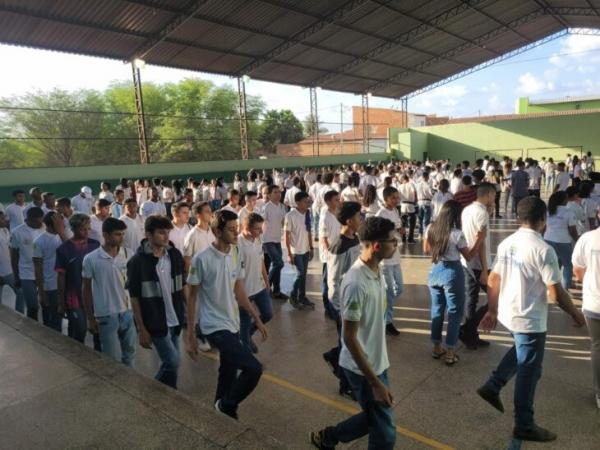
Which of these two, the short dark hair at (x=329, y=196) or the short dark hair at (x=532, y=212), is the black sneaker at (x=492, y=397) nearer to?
the short dark hair at (x=532, y=212)

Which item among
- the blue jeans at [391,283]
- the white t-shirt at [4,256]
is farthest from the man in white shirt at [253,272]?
the white t-shirt at [4,256]

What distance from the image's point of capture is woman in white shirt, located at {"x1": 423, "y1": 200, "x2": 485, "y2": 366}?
411cm

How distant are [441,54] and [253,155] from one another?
1847 cm

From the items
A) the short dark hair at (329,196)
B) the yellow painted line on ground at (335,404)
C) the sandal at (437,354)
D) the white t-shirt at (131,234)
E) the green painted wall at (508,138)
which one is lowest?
the yellow painted line on ground at (335,404)

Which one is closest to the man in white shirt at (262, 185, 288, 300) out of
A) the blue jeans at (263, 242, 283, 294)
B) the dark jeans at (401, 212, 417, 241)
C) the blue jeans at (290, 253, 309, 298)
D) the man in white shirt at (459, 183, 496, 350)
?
the blue jeans at (263, 242, 283, 294)

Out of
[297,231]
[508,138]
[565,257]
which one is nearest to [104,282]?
[297,231]

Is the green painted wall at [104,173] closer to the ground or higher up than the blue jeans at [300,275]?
higher up

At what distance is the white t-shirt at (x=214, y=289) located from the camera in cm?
317

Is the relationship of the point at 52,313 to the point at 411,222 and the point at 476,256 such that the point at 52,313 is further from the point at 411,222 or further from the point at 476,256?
the point at 411,222

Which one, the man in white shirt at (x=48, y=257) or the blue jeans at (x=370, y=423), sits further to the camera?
the man in white shirt at (x=48, y=257)

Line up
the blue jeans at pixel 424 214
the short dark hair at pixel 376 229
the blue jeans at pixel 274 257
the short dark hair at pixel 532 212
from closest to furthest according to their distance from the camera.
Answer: the short dark hair at pixel 376 229, the short dark hair at pixel 532 212, the blue jeans at pixel 274 257, the blue jeans at pixel 424 214

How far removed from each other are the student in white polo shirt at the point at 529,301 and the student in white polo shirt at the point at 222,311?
5.98ft

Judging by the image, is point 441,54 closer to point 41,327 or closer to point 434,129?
point 434,129

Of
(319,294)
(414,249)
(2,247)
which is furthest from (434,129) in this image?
(2,247)
